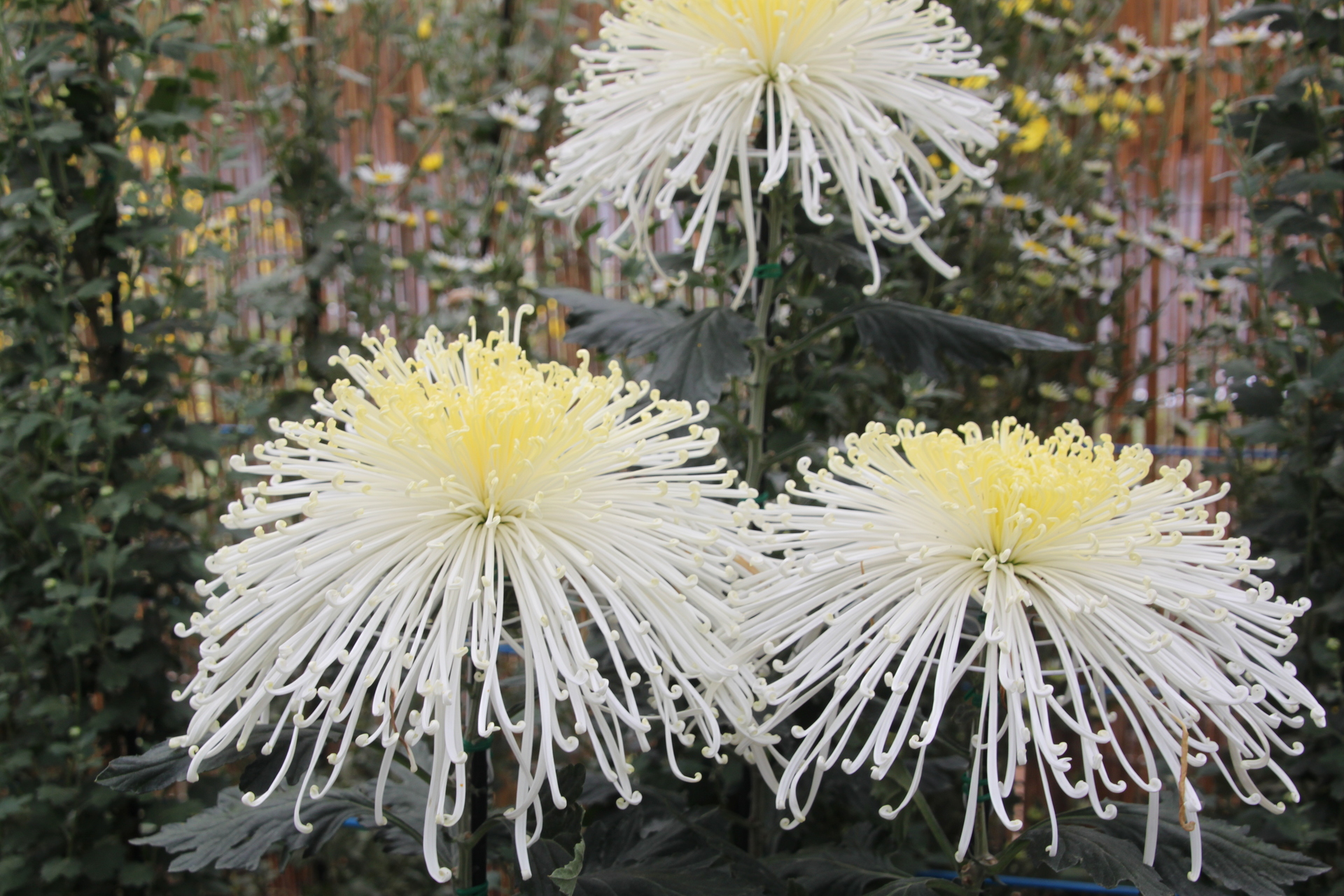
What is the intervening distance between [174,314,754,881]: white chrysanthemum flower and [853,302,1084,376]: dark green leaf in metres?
0.41

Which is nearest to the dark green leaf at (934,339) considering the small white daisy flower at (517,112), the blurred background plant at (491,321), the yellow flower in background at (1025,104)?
the blurred background plant at (491,321)

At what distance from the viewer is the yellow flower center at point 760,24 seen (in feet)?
3.89

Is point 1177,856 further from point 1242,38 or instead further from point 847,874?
point 1242,38

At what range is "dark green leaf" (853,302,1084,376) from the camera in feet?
4.22

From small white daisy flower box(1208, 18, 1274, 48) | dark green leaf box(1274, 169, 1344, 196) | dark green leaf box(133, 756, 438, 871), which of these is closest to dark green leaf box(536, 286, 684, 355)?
dark green leaf box(133, 756, 438, 871)

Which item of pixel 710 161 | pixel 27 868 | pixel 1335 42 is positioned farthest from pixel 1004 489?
pixel 27 868

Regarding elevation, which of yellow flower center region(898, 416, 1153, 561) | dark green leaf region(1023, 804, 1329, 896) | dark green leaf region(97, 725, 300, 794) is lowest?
dark green leaf region(1023, 804, 1329, 896)

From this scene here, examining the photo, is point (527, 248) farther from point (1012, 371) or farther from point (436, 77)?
point (1012, 371)

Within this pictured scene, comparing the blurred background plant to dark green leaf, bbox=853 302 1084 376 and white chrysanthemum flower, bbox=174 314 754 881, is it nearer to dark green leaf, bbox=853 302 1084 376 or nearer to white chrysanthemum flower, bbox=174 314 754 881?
dark green leaf, bbox=853 302 1084 376

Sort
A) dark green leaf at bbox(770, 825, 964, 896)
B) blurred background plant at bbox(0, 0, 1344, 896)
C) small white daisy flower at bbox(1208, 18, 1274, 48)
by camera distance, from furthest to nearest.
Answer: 1. small white daisy flower at bbox(1208, 18, 1274, 48)
2. blurred background plant at bbox(0, 0, 1344, 896)
3. dark green leaf at bbox(770, 825, 964, 896)

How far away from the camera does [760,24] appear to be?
3.93 feet

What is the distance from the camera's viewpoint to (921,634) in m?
0.91

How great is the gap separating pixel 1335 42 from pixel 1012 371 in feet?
2.88

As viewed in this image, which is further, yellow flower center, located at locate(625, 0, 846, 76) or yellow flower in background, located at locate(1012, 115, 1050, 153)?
yellow flower in background, located at locate(1012, 115, 1050, 153)
